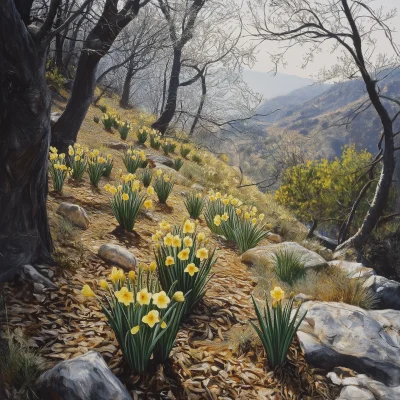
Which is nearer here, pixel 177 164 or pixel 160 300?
pixel 160 300

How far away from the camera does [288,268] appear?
13.8 feet

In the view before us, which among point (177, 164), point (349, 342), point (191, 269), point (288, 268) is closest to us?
point (191, 269)

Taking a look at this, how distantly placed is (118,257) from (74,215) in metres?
1.06

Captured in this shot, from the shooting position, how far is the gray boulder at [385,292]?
4301 millimetres

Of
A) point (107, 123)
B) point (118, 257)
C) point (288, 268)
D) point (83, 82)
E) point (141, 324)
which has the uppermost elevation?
point (83, 82)

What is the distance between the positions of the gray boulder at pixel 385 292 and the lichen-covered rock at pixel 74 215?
349 centimetres

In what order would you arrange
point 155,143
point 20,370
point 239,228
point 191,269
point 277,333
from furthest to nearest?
point 155,143
point 239,228
point 191,269
point 277,333
point 20,370

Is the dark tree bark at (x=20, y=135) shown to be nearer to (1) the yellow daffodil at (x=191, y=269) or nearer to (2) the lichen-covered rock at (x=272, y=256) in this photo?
(1) the yellow daffodil at (x=191, y=269)

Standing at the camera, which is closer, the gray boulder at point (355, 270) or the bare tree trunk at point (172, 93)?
the gray boulder at point (355, 270)

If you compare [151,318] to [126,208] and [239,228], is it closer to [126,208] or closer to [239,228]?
[126,208]

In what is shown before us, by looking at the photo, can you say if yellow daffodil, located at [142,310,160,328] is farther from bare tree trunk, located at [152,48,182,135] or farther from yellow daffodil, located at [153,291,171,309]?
bare tree trunk, located at [152,48,182,135]

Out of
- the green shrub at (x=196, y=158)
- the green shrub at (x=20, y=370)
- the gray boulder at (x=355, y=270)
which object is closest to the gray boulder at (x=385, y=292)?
the gray boulder at (x=355, y=270)

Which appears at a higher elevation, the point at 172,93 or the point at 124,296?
the point at 172,93

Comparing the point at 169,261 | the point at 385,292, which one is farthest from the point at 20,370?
the point at 385,292
